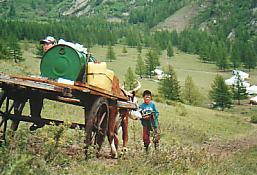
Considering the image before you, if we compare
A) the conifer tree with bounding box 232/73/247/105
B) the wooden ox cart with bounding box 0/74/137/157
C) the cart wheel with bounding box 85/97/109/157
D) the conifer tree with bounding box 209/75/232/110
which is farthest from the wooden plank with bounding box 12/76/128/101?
the conifer tree with bounding box 232/73/247/105

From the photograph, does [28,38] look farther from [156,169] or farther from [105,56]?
[156,169]

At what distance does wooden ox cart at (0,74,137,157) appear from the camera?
7652 mm

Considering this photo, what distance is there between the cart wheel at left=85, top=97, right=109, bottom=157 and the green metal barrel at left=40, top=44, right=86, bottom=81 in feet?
2.11

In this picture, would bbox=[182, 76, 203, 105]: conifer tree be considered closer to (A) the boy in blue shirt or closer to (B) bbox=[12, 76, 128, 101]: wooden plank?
(A) the boy in blue shirt

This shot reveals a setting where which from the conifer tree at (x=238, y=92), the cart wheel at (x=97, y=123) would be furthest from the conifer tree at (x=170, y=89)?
the cart wheel at (x=97, y=123)

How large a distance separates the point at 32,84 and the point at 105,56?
380 ft

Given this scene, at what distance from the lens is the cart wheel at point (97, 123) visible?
27.6ft

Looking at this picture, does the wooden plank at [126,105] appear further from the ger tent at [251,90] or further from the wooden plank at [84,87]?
the ger tent at [251,90]

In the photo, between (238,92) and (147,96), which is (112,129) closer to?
(147,96)

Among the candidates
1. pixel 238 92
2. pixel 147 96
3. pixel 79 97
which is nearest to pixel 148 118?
pixel 147 96

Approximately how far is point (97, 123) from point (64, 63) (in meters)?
1.50

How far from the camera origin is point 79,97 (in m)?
8.30

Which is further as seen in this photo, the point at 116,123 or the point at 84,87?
the point at 116,123

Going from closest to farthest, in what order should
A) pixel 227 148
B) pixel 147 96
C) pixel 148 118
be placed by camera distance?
pixel 148 118
pixel 147 96
pixel 227 148
